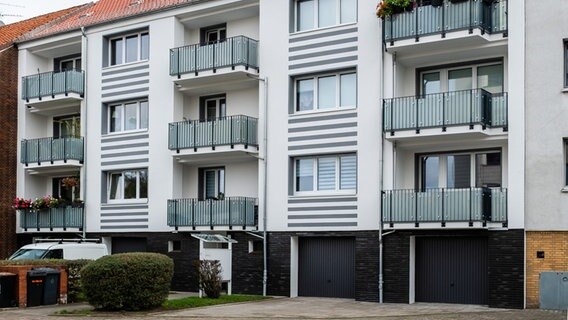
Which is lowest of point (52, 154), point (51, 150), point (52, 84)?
point (52, 154)

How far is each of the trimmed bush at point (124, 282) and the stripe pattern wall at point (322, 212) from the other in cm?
583

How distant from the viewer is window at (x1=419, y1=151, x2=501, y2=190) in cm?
2436

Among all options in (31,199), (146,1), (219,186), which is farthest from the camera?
(31,199)

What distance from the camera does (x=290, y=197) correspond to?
2734 centimetres

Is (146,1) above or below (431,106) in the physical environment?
above

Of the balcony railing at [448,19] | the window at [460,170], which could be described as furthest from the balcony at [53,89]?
the window at [460,170]

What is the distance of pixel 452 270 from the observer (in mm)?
24781

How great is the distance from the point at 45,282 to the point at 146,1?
518 inches

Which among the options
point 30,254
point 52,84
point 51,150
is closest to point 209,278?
point 30,254

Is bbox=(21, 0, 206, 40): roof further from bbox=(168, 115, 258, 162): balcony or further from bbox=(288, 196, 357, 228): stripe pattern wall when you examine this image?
bbox=(288, 196, 357, 228): stripe pattern wall

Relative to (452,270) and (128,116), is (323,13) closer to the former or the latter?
(452,270)

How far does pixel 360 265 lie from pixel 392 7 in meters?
7.79

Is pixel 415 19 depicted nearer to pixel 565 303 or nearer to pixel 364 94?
pixel 364 94

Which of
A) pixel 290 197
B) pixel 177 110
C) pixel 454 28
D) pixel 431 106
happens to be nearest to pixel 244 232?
pixel 290 197
